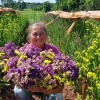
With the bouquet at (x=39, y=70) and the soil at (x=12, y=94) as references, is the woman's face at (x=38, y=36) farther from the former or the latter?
the soil at (x=12, y=94)

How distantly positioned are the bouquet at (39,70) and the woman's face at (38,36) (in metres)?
0.29

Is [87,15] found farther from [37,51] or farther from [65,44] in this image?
[37,51]

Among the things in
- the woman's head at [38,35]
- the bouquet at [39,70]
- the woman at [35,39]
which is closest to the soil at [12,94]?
the woman at [35,39]

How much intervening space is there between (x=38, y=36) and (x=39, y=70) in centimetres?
62

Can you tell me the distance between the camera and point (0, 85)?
461cm

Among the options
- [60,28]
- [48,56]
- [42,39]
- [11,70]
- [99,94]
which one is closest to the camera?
[99,94]

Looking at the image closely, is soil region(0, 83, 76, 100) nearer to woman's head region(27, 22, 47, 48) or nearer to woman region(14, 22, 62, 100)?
woman region(14, 22, 62, 100)

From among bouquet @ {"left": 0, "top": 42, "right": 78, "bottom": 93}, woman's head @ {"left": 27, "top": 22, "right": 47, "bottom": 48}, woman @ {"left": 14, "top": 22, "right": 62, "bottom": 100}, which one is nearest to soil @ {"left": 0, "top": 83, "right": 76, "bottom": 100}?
woman @ {"left": 14, "top": 22, "right": 62, "bottom": 100}

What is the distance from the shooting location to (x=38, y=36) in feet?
9.81

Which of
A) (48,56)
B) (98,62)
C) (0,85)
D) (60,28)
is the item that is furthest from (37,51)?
(60,28)

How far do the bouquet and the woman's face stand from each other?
0.29 metres

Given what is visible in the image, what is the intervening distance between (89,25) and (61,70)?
6.53 meters

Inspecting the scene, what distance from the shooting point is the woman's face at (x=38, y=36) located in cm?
300

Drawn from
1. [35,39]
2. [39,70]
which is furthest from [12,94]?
[39,70]
